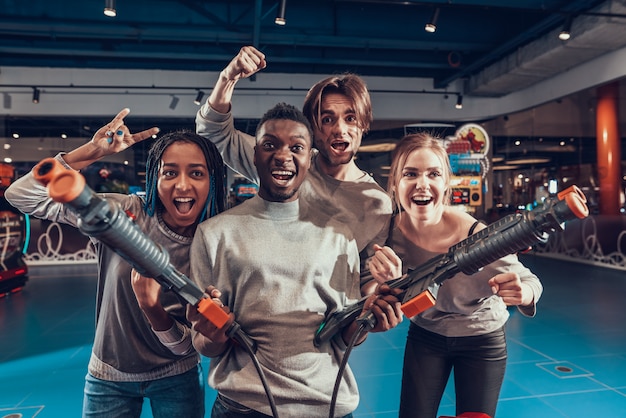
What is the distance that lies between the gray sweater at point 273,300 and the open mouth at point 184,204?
0.16 metres

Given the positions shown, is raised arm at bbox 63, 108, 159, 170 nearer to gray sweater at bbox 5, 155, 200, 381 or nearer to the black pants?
gray sweater at bbox 5, 155, 200, 381

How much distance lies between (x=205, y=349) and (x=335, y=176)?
2.06 ft

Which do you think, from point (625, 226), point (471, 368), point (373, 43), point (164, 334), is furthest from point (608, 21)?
point (164, 334)

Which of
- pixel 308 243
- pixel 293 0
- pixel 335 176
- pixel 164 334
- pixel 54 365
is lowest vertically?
pixel 54 365

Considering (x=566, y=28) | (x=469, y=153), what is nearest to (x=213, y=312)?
(x=566, y=28)

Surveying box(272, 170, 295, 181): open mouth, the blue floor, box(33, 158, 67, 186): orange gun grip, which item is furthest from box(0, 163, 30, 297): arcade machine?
box(33, 158, 67, 186): orange gun grip

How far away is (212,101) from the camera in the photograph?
4.09ft

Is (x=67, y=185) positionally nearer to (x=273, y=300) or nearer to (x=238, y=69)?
(x=273, y=300)

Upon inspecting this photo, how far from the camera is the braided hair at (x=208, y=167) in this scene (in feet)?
3.92

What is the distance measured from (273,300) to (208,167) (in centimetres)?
43

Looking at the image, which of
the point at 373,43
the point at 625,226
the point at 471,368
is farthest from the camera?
the point at 625,226

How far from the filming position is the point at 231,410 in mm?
1037

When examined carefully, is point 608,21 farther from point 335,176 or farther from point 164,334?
point 164,334

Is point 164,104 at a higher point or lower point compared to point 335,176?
higher
